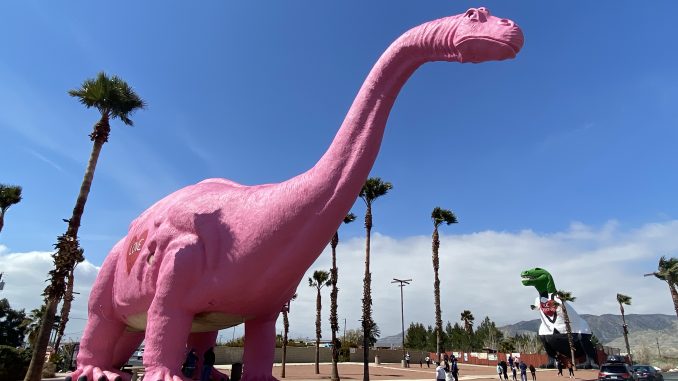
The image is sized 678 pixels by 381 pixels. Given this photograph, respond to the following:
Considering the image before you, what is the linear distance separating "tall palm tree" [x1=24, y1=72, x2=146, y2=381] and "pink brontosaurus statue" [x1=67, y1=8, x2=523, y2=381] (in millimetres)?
9177

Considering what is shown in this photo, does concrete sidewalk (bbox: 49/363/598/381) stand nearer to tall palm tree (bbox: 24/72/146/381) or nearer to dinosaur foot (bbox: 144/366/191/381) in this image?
tall palm tree (bbox: 24/72/146/381)

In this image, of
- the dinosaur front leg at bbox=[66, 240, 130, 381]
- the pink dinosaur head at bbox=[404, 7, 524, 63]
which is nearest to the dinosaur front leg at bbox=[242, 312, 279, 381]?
the dinosaur front leg at bbox=[66, 240, 130, 381]

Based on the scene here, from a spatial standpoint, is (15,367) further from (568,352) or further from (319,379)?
(568,352)

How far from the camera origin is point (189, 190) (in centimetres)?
600

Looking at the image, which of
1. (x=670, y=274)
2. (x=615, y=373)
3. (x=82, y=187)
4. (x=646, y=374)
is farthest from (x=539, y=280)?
(x=82, y=187)

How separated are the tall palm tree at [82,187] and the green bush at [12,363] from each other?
3876 millimetres

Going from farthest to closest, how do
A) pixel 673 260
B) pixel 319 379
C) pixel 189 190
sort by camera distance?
pixel 673 260, pixel 319 379, pixel 189 190

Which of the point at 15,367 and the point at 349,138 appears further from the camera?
the point at 15,367

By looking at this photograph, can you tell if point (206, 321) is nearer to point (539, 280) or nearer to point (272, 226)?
point (272, 226)

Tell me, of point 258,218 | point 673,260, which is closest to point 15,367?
point 258,218

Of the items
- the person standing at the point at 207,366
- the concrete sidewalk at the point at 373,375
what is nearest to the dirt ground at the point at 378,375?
the concrete sidewalk at the point at 373,375

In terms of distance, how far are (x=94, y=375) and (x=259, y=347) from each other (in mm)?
2305

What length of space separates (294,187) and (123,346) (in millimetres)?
3820

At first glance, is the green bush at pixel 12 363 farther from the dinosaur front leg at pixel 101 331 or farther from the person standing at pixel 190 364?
the person standing at pixel 190 364
